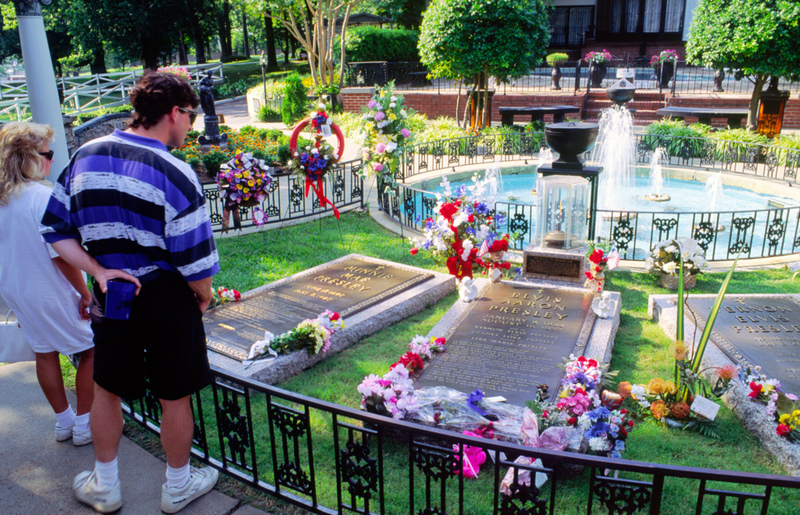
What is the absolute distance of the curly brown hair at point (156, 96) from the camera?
276 cm

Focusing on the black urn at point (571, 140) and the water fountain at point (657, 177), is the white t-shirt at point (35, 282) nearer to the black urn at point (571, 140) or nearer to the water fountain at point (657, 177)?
the black urn at point (571, 140)

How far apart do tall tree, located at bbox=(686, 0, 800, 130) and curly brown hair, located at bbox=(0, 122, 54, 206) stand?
525 inches

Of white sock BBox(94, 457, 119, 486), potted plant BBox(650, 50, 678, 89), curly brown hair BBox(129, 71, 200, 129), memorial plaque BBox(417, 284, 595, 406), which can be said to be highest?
potted plant BBox(650, 50, 678, 89)

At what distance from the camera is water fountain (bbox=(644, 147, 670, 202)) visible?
11750 millimetres

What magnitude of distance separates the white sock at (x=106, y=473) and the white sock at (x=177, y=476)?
28 cm

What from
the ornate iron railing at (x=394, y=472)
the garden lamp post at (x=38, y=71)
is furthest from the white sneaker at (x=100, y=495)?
the garden lamp post at (x=38, y=71)

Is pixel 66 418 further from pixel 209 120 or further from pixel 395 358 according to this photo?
pixel 209 120

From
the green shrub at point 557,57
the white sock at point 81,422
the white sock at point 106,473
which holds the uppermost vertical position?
the green shrub at point 557,57

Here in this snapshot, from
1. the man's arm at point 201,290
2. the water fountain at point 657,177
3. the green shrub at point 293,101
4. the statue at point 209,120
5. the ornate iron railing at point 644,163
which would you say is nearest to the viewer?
the man's arm at point 201,290

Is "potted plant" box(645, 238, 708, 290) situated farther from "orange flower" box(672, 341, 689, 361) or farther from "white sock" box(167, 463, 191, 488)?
"white sock" box(167, 463, 191, 488)

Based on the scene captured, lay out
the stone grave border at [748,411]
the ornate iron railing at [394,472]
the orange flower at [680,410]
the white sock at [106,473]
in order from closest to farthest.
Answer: the ornate iron railing at [394,472] < the white sock at [106,473] < the stone grave border at [748,411] < the orange flower at [680,410]

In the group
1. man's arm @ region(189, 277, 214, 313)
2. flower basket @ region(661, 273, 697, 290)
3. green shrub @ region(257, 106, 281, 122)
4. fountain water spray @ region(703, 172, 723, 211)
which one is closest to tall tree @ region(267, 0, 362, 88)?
green shrub @ region(257, 106, 281, 122)

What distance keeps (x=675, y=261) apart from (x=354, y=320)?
3.77 m

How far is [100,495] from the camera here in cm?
316
